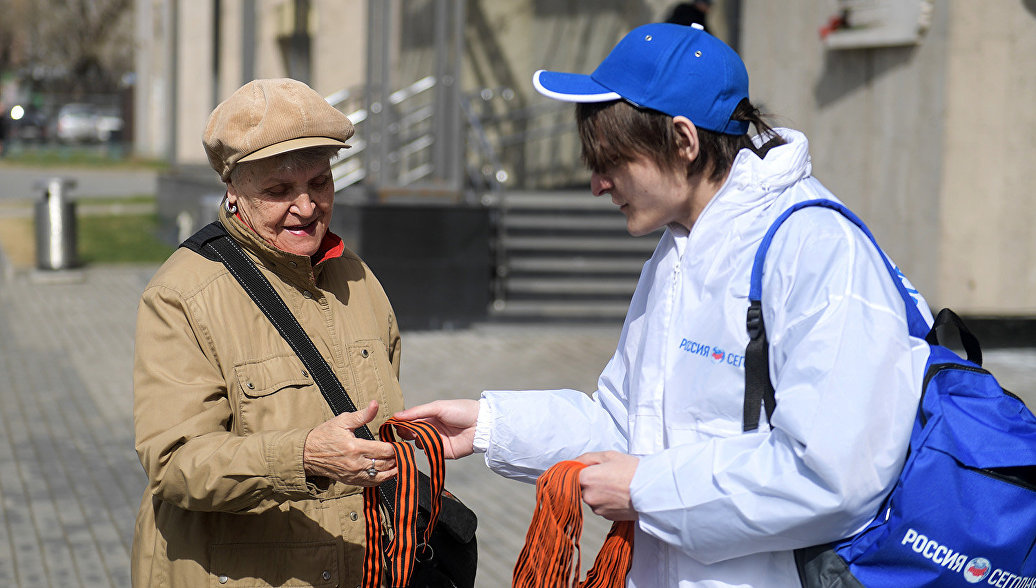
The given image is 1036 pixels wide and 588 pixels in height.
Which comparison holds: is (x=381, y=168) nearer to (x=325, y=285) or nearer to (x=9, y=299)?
(x=9, y=299)

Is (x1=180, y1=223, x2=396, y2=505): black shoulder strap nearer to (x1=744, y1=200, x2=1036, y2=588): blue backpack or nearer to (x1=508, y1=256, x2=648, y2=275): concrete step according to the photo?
(x1=744, y1=200, x2=1036, y2=588): blue backpack

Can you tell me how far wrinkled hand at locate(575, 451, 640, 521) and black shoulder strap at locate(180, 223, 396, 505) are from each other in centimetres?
59

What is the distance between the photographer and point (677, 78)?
6.54ft

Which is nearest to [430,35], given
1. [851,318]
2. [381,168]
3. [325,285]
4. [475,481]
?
[381,168]

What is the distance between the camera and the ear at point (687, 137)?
6.61ft

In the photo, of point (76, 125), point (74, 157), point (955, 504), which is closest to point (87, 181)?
point (74, 157)

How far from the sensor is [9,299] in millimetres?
12156

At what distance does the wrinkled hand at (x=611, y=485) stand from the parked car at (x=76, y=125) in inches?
2032

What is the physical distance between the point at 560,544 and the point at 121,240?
55.5ft

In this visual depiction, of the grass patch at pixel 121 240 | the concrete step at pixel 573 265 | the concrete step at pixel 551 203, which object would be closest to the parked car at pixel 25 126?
the grass patch at pixel 121 240

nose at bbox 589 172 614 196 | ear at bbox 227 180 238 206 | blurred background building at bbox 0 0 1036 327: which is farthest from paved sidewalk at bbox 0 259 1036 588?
nose at bbox 589 172 614 196

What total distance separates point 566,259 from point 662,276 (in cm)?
957

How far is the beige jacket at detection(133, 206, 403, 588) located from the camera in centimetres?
219

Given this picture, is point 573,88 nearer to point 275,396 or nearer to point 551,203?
point 275,396
